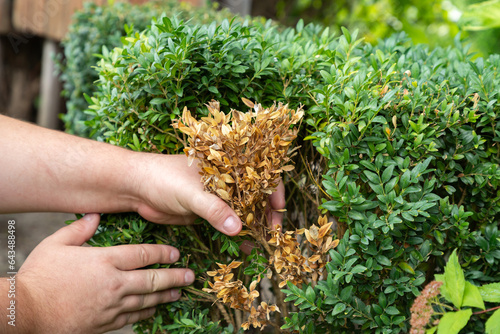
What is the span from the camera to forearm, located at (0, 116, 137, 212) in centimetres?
157

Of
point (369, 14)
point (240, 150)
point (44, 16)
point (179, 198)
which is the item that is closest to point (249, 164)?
point (240, 150)

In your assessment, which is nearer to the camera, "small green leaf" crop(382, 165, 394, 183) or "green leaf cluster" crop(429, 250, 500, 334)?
"green leaf cluster" crop(429, 250, 500, 334)

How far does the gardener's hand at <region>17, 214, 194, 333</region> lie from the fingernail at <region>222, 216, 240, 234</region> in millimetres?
382

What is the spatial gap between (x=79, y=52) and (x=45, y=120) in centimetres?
259

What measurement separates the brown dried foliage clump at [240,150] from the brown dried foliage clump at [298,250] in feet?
0.42

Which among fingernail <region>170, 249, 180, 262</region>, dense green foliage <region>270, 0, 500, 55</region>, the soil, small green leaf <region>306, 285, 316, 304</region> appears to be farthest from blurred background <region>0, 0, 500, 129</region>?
small green leaf <region>306, 285, 316, 304</region>

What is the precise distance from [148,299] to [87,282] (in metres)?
0.23

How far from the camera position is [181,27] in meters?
1.43

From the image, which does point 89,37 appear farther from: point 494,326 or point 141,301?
point 494,326

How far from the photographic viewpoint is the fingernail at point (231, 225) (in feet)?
4.19

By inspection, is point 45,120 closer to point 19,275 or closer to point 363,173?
point 19,275

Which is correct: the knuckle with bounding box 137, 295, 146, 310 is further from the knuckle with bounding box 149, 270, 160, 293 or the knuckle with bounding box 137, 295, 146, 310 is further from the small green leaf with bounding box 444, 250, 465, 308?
the small green leaf with bounding box 444, 250, 465, 308

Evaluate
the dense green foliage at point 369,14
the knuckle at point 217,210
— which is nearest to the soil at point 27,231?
the knuckle at point 217,210

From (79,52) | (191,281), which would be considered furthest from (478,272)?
(79,52)
